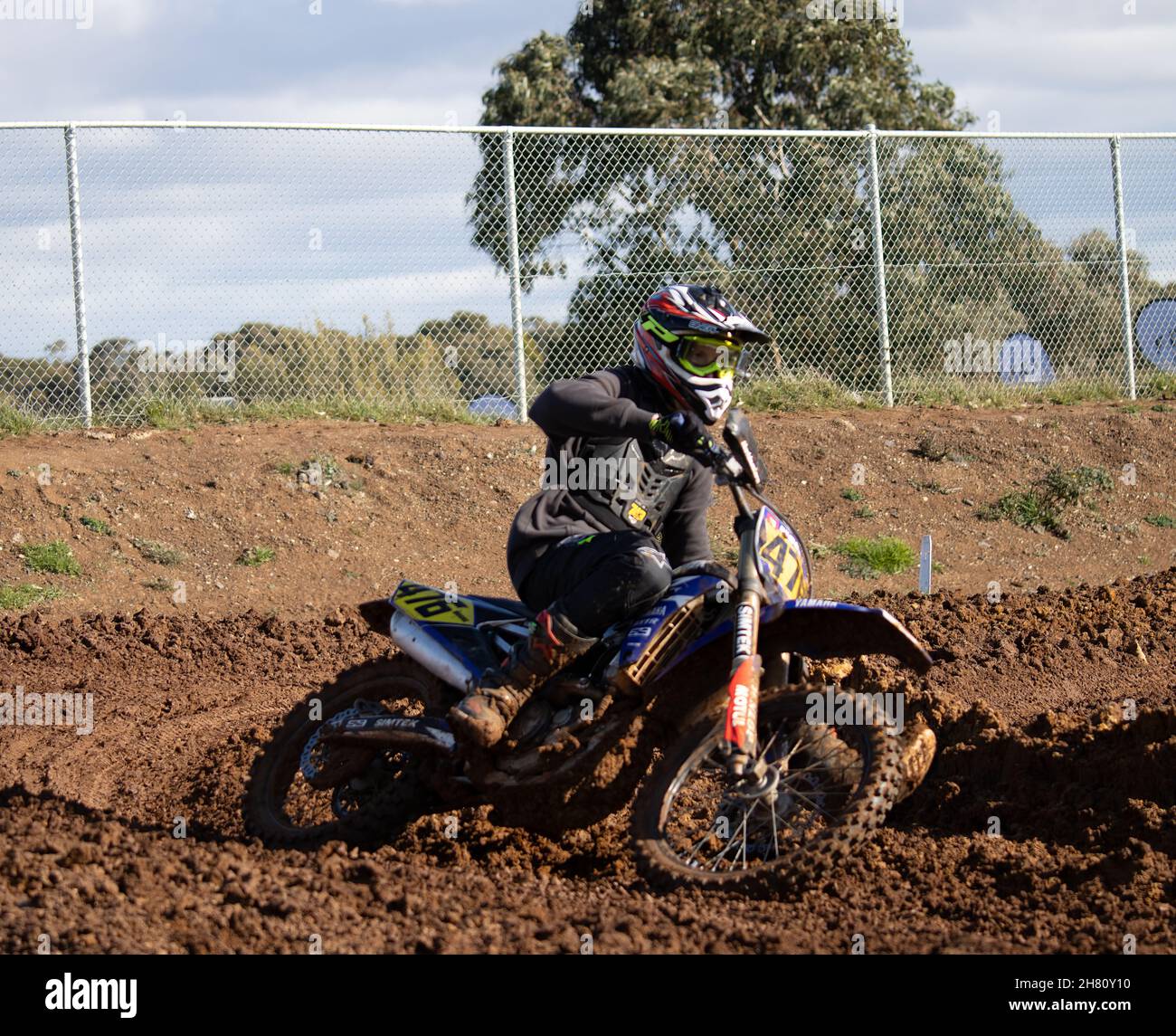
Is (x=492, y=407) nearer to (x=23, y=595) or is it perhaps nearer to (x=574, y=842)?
(x=23, y=595)

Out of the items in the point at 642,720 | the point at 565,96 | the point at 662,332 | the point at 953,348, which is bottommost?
the point at 642,720

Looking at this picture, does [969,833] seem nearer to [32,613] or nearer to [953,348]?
[32,613]

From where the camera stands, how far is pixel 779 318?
13188 mm

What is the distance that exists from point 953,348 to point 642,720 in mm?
10028

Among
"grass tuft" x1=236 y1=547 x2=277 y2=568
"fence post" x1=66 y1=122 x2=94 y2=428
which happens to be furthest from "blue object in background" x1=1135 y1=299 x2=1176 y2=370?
"fence post" x1=66 y1=122 x2=94 y2=428

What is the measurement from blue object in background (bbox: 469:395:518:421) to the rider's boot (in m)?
7.76

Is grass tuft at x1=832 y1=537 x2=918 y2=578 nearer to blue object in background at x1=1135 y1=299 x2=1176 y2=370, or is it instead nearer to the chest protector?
blue object in background at x1=1135 y1=299 x2=1176 y2=370

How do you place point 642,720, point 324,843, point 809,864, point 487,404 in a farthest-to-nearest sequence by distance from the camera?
point 487,404 → point 324,843 → point 642,720 → point 809,864

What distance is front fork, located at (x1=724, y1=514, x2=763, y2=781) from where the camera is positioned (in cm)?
410

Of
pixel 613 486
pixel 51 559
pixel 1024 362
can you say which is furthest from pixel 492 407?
pixel 613 486

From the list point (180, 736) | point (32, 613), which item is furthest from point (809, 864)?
point (32, 613)

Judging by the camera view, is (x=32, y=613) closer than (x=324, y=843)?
No

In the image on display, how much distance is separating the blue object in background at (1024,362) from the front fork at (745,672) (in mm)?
10786
